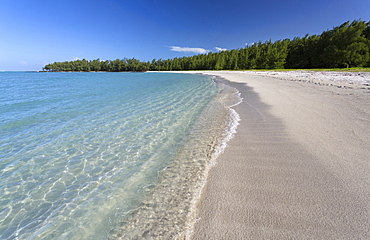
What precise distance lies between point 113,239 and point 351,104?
39.0ft

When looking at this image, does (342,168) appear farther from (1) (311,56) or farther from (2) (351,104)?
(1) (311,56)

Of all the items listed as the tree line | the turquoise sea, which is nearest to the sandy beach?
the turquoise sea

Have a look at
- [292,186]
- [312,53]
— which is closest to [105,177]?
[292,186]

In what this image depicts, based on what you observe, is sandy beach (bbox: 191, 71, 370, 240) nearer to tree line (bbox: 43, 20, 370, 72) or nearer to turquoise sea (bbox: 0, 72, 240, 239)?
turquoise sea (bbox: 0, 72, 240, 239)

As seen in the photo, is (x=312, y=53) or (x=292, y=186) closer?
(x=292, y=186)

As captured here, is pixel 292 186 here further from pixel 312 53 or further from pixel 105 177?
pixel 312 53

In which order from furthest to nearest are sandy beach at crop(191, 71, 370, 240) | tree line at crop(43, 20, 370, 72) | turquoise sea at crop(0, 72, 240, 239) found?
1. tree line at crop(43, 20, 370, 72)
2. turquoise sea at crop(0, 72, 240, 239)
3. sandy beach at crop(191, 71, 370, 240)

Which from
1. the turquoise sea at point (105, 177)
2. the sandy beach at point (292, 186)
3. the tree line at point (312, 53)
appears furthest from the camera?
the tree line at point (312, 53)

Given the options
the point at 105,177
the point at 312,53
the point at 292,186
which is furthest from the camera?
the point at 312,53

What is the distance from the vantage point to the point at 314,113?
768 cm

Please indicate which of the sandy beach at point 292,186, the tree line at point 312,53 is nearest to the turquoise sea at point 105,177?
the sandy beach at point 292,186

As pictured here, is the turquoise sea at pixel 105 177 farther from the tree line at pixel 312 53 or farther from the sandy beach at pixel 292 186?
the tree line at pixel 312 53

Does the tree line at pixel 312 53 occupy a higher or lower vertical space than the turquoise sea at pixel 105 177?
higher

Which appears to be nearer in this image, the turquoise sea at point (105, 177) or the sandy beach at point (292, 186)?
the sandy beach at point (292, 186)
